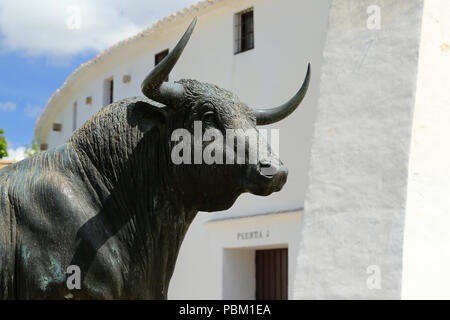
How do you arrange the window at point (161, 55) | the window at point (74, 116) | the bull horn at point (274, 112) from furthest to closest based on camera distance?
the window at point (74, 116) < the window at point (161, 55) < the bull horn at point (274, 112)

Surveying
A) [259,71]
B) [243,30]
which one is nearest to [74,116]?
[243,30]

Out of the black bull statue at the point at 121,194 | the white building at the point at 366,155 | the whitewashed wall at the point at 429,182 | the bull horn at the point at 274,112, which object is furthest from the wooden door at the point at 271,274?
the black bull statue at the point at 121,194

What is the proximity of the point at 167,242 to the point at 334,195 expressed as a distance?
7064 millimetres

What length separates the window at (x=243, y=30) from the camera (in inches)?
583

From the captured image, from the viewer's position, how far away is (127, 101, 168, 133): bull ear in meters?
3.11

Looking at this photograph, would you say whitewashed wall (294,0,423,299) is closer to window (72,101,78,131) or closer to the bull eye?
the bull eye

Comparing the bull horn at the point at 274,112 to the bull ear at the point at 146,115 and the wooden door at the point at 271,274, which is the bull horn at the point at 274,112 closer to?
A: the bull ear at the point at 146,115

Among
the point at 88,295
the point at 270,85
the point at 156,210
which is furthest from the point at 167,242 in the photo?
the point at 270,85

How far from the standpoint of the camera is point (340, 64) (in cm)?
1052

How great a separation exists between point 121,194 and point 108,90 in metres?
16.4

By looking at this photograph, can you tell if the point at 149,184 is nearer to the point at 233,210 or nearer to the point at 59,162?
the point at 59,162

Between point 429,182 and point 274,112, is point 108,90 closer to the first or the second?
point 429,182

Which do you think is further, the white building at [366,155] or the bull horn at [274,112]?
the white building at [366,155]

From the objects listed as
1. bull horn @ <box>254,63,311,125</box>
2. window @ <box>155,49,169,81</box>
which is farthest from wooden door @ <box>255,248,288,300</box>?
bull horn @ <box>254,63,311,125</box>
